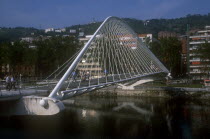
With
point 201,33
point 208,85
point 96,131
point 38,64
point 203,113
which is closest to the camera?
point 96,131

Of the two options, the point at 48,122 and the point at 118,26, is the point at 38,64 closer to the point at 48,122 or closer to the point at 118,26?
the point at 118,26

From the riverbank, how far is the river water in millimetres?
5499

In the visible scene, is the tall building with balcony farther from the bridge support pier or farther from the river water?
the bridge support pier

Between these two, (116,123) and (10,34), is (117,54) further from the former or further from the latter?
(10,34)

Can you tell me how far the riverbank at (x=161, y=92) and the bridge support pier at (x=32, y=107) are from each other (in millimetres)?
25329

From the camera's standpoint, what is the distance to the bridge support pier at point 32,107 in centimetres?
1670

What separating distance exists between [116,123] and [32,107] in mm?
9160

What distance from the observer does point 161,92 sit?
42906 mm

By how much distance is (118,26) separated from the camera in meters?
33.7

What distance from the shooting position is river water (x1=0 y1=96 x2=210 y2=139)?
69.4 ft

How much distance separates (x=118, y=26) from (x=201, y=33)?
42283 millimetres

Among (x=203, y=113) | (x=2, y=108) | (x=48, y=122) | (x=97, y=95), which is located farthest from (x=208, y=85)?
(x=2, y=108)

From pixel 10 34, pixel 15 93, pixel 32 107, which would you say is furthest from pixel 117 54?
pixel 10 34

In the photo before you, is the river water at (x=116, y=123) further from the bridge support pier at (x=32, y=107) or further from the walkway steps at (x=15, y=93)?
the walkway steps at (x=15, y=93)
